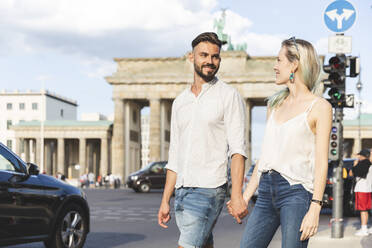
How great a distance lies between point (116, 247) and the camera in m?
10.5

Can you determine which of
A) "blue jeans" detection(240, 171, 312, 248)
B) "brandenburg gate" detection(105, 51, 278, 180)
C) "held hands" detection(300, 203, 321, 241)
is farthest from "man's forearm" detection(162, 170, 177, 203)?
"brandenburg gate" detection(105, 51, 278, 180)

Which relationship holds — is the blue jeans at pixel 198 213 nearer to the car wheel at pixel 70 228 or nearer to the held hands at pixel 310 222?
the held hands at pixel 310 222

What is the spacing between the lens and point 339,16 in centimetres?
1144

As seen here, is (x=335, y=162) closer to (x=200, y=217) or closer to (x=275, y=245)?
(x=275, y=245)

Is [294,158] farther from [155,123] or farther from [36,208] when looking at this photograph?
[155,123]

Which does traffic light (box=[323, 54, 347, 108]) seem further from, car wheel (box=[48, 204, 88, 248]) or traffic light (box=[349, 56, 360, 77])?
car wheel (box=[48, 204, 88, 248])

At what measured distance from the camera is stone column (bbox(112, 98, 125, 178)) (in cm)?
7269

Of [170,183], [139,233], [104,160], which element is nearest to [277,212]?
[170,183]

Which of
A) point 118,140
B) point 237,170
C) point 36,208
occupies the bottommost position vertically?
point 118,140

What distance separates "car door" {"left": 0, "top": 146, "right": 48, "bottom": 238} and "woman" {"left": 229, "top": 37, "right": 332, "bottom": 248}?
14.3ft

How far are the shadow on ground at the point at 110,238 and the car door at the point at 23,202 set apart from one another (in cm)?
227

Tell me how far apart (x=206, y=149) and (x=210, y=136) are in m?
0.10

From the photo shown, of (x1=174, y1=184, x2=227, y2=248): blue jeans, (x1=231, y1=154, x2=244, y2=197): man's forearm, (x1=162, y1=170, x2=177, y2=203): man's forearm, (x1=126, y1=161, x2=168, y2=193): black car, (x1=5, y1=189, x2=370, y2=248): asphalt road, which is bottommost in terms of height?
(x1=126, y1=161, x2=168, y2=193): black car

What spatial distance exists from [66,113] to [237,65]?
71120 mm
